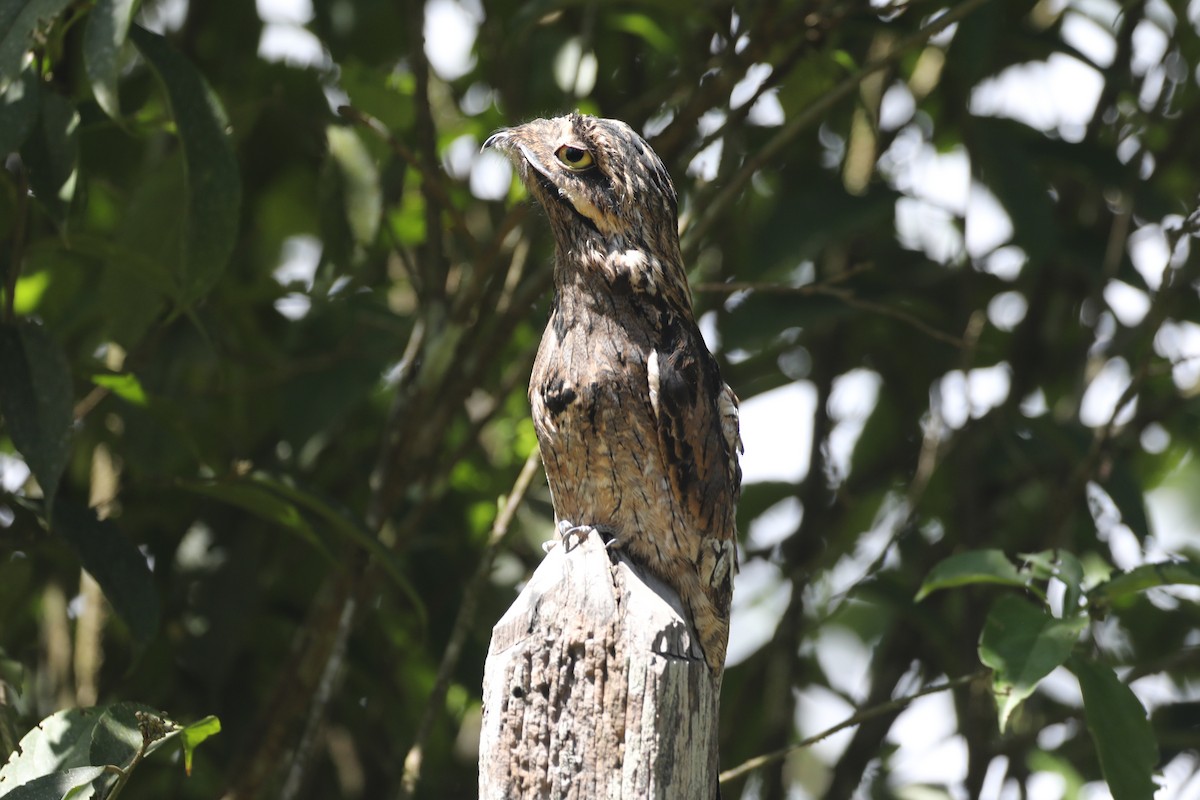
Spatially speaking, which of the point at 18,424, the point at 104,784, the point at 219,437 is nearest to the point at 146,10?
the point at 219,437

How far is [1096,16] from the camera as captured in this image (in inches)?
174

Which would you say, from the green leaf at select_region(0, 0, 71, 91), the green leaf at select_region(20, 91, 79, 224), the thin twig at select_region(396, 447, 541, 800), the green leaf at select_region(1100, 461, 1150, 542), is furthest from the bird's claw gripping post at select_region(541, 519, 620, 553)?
the green leaf at select_region(1100, 461, 1150, 542)

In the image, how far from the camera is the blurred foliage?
2.88 meters

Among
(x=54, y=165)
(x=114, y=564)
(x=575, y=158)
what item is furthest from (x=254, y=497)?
(x=575, y=158)

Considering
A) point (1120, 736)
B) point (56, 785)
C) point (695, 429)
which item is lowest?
point (56, 785)

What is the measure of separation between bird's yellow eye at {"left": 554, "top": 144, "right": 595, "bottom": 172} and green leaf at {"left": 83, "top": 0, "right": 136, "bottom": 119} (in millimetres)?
779

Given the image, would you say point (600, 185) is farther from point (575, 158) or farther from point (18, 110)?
point (18, 110)

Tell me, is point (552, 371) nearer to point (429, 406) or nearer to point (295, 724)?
point (429, 406)

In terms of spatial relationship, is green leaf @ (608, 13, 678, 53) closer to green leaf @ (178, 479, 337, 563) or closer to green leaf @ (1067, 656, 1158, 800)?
green leaf @ (178, 479, 337, 563)

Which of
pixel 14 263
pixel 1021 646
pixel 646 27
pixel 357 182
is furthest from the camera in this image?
pixel 646 27

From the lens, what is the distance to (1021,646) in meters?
2.45

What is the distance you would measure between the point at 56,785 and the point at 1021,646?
1626 millimetres

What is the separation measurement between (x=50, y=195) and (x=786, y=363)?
277 centimetres

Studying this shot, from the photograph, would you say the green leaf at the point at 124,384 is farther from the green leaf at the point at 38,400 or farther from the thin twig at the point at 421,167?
the thin twig at the point at 421,167
